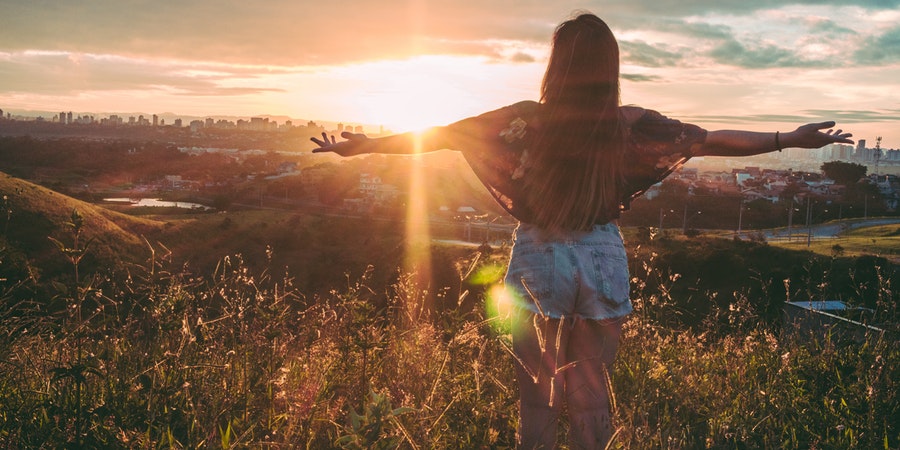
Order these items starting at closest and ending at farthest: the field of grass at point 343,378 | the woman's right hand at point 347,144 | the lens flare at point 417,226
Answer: the field of grass at point 343,378
the woman's right hand at point 347,144
the lens flare at point 417,226

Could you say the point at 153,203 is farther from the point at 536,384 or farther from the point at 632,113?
the point at 536,384

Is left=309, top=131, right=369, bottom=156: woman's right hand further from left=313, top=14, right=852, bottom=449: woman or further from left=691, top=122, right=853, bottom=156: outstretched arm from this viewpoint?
left=691, top=122, right=853, bottom=156: outstretched arm

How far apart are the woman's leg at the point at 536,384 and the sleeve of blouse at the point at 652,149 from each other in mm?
691

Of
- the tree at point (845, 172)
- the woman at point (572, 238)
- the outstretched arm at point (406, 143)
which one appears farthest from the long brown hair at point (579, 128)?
the tree at point (845, 172)

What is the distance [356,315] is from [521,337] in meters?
0.88

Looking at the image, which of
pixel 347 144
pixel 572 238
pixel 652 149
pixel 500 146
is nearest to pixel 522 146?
pixel 500 146

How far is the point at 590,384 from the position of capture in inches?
81.9

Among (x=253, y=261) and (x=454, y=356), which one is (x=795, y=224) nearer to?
(x=253, y=261)

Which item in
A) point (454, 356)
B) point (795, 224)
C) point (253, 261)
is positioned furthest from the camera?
point (795, 224)

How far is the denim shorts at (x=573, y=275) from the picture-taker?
2.06 meters

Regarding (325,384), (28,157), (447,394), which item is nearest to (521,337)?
(447,394)

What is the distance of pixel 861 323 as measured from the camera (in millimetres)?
3506

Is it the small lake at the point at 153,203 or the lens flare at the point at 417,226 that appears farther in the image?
the small lake at the point at 153,203

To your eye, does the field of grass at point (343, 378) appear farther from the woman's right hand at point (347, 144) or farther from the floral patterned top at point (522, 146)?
the woman's right hand at point (347, 144)
